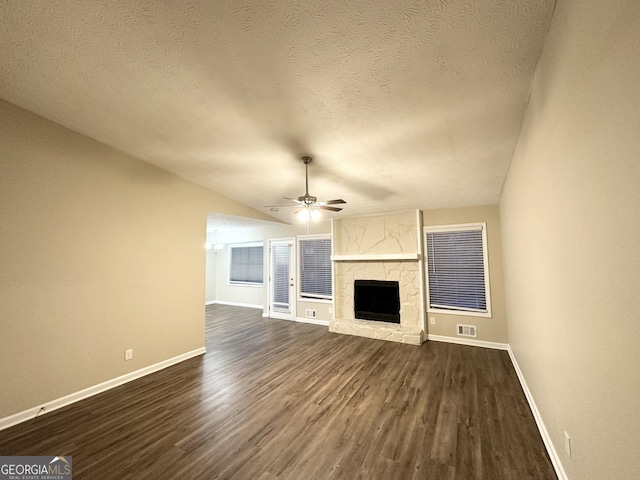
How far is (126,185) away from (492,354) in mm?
6151

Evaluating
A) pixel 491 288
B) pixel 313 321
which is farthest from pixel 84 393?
pixel 491 288

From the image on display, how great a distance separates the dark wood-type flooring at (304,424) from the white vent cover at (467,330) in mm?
652

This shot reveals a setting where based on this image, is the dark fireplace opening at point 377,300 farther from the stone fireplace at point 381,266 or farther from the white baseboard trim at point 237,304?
the white baseboard trim at point 237,304

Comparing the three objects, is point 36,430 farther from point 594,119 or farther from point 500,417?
point 594,119

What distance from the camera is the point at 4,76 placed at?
7.45ft

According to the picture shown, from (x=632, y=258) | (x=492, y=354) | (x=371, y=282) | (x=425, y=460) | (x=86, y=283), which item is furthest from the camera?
(x=371, y=282)

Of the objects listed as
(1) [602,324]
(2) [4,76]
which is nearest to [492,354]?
(1) [602,324]

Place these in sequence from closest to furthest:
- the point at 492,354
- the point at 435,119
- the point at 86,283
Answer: the point at 435,119 → the point at 86,283 → the point at 492,354

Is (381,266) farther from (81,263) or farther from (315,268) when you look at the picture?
(81,263)

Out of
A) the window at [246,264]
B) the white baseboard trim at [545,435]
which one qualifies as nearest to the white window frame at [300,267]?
the window at [246,264]

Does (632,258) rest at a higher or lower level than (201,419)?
higher

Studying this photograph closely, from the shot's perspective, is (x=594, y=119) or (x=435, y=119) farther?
(x=435, y=119)

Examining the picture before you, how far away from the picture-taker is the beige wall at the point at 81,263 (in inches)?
104

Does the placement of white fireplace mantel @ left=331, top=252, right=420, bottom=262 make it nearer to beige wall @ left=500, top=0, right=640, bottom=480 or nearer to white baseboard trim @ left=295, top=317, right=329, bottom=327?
white baseboard trim @ left=295, top=317, right=329, bottom=327
